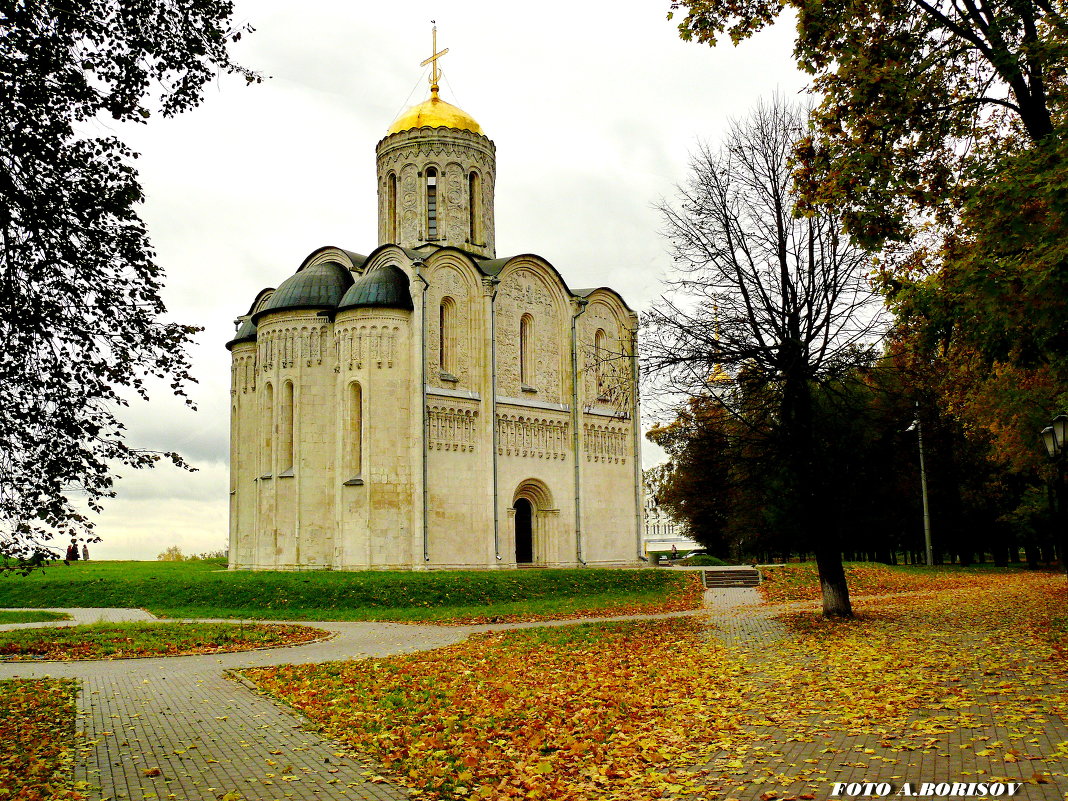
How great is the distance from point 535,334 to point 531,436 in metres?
4.20

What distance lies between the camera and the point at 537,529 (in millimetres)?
36094

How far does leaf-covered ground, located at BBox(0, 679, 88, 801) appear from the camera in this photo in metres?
6.77

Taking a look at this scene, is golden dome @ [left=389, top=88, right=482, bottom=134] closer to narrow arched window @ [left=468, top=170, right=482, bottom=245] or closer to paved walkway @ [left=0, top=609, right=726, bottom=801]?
narrow arched window @ [left=468, top=170, right=482, bottom=245]

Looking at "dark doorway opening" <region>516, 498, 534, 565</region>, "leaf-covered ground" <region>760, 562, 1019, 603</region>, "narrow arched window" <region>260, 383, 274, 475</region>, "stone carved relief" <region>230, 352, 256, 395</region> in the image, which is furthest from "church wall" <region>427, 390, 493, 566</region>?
"leaf-covered ground" <region>760, 562, 1019, 603</region>

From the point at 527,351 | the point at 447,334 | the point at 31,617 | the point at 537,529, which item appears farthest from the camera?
the point at 527,351

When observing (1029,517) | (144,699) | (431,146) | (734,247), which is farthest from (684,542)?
(144,699)

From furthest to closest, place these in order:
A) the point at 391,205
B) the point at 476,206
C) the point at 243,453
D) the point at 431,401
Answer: the point at 391,205, the point at 476,206, the point at 243,453, the point at 431,401

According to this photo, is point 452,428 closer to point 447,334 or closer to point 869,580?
point 447,334

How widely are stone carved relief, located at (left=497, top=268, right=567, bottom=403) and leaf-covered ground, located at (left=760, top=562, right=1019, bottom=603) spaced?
11215mm

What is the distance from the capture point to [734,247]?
17.6m

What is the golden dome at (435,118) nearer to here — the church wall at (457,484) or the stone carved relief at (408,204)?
the stone carved relief at (408,204)

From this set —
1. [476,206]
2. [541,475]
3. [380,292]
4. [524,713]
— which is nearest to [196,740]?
[524,713]

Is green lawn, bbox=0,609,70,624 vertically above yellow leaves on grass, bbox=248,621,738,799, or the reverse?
green lawn, bbox=0,609,70,624

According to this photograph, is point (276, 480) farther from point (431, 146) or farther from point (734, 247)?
point (734, 247)
